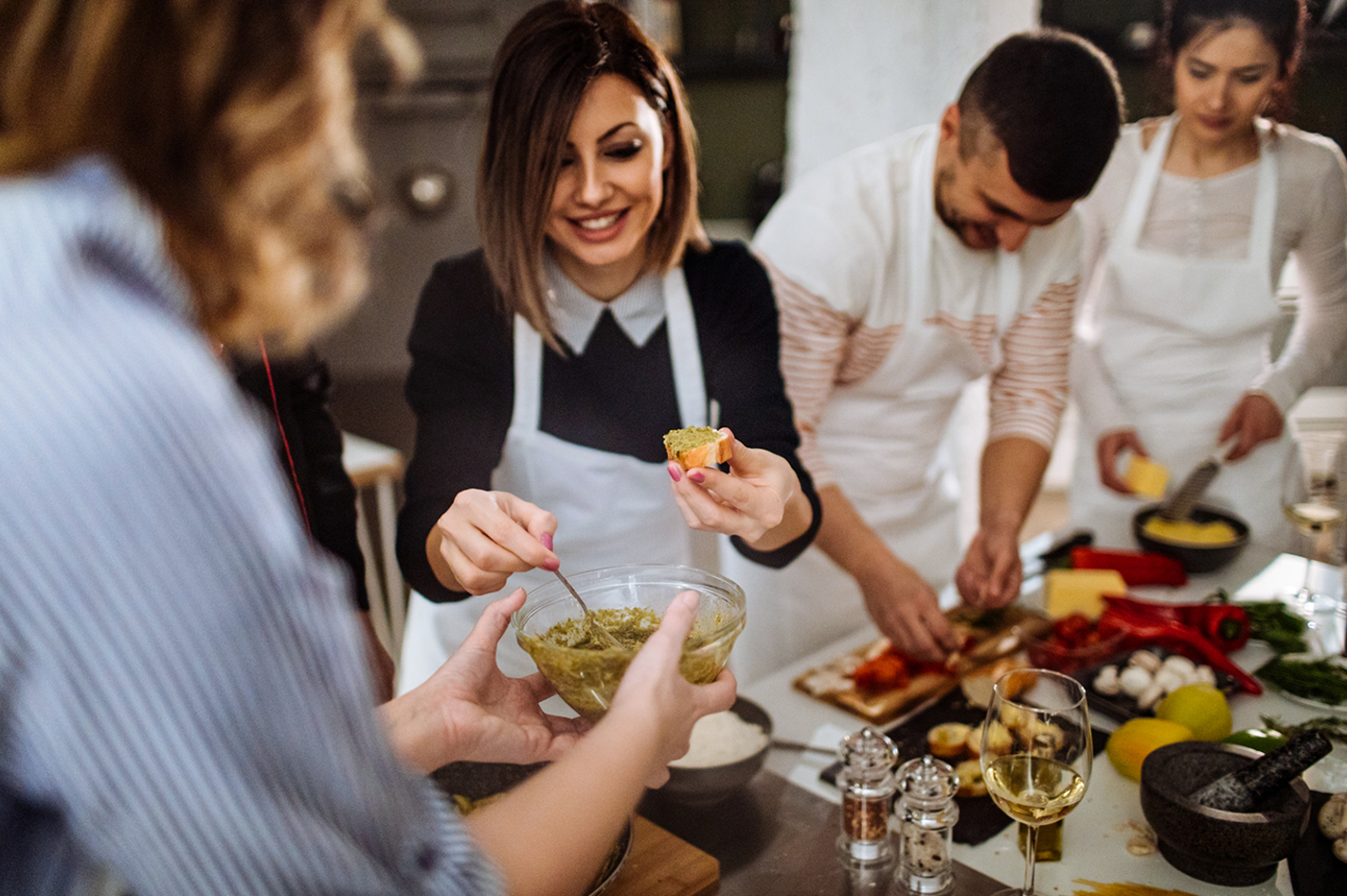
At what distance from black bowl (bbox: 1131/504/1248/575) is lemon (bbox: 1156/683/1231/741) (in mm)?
554

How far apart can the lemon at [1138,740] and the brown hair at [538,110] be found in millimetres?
922

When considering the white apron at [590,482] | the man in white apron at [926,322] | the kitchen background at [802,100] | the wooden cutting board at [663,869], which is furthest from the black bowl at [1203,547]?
the wooden cutting board at [663,869]

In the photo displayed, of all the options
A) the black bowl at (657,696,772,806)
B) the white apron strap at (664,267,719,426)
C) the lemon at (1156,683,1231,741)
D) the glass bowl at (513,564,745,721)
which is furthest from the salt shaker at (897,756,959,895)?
the white apron strap at (664,267,719,426)

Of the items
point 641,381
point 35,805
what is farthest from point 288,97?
point 641,381

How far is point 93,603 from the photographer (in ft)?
1.41

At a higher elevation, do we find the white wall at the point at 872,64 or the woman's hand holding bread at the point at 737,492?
the white wall at the point at 872,64

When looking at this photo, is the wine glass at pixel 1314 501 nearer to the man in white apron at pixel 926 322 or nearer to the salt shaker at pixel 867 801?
the man in white apron at pixel 926 322

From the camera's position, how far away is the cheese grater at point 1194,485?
177cm

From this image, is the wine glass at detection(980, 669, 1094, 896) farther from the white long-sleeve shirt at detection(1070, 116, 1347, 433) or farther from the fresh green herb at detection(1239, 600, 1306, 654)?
the white long-sleeve shirt at detection(1070, 116, 1347, 433)

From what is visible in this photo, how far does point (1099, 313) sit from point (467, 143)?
1710 mm

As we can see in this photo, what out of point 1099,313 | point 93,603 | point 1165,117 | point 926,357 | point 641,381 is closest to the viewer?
point 93,603

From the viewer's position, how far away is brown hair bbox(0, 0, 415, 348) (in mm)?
480

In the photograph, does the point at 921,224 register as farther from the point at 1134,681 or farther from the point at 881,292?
the point at 1134,681

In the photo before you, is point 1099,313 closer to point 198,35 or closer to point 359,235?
point 359,235
